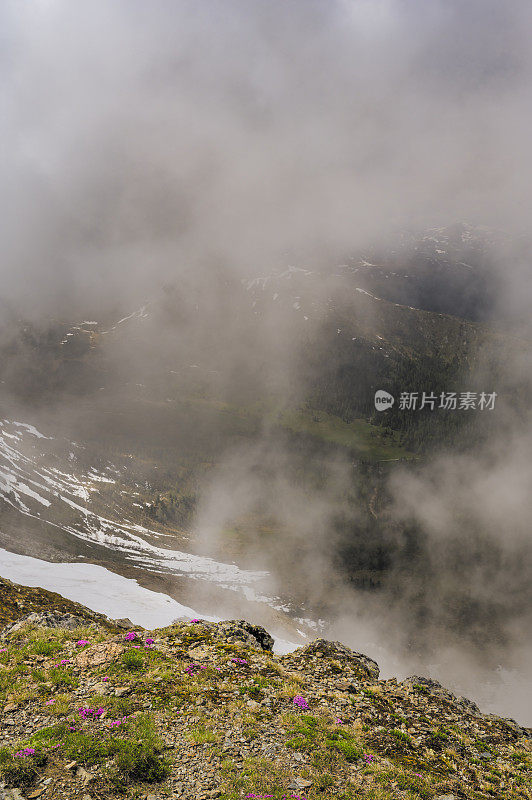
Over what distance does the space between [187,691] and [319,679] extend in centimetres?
920

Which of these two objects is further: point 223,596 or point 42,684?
point 223,596

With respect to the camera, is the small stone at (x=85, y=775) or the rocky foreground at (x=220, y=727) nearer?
the small stone at (x=85, y=775)

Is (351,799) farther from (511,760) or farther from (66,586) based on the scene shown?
(66,586)

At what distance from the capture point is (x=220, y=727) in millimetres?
17484

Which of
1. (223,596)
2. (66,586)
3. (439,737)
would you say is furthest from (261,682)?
(223,596)

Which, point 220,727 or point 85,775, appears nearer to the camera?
point 85,775

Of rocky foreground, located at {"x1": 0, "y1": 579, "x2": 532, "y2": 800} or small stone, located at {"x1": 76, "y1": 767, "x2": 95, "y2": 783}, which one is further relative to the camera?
rocky foreground, located at {"x1": 0, "y1": 579, "x2": 532, "y2": 800}

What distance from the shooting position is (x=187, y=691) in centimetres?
1956

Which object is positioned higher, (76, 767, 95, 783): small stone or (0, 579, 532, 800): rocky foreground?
(0, 579, 532, 800): rocky foreground

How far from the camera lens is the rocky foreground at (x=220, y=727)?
1416 centimetres

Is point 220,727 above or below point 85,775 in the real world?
above

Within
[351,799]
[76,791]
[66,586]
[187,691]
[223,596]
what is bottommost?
[76,791]

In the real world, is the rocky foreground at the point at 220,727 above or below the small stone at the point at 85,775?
above

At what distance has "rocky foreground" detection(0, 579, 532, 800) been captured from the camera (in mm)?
14164
